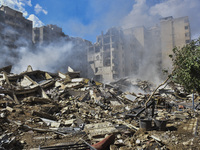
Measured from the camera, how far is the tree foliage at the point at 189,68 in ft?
16.4

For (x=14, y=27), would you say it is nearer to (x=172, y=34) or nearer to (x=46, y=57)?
(x=46, y=57)

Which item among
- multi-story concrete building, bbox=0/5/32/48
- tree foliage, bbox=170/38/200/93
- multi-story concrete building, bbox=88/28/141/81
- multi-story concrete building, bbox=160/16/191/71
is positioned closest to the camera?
tree foliage, bbox=170/38/200/93

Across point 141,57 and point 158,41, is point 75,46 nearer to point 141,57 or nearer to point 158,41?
point 141,57

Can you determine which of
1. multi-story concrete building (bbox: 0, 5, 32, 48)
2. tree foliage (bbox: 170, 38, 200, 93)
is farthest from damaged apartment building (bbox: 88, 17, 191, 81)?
tree foliage (bbox: 170, 38, 200, 93)

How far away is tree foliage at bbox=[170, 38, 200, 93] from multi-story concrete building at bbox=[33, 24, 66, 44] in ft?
128

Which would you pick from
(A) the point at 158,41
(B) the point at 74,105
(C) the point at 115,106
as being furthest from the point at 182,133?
(A) the point at 158,41

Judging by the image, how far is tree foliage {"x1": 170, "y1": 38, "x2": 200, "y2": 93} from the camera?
4.98 meters

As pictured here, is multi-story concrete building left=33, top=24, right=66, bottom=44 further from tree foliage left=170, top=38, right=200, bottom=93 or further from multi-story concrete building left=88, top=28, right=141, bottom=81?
tree foliage left=170, top=38, right=200, bottom=93

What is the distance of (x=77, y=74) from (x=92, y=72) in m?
25.7

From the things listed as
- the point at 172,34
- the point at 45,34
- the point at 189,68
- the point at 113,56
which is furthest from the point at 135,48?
the point at 189,68

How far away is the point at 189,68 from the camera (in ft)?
15.8

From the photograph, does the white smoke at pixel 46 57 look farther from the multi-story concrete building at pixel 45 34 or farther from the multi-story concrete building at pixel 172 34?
the multi-story concrete building at pixel 172 34

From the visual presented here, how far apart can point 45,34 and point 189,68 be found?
41.0 m

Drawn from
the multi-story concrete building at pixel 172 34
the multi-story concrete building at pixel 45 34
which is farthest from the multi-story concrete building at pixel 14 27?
the multi-story concrete building at pixel 172 34
